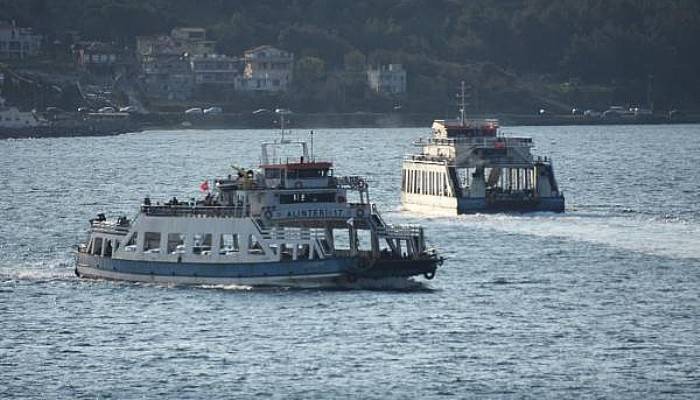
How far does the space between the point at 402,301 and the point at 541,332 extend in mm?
7236

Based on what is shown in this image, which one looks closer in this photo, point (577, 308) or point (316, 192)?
point (577, 308)

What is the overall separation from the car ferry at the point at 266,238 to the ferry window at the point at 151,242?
0.03 m

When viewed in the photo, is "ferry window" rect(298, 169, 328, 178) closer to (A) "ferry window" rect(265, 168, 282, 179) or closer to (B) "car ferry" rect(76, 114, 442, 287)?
(B) "car ferry" rect(76, 114, 442, 287)

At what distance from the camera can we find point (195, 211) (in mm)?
81188

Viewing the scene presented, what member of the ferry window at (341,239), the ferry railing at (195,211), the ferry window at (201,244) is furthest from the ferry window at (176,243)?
the ferry window at (341,239)

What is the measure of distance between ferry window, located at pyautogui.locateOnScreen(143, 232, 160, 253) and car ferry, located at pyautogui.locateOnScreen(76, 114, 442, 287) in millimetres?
35

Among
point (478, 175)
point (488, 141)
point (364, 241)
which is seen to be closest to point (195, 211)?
point (364, 241)

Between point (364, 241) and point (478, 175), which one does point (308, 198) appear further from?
point (478, 175)

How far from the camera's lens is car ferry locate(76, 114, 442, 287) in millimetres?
78375

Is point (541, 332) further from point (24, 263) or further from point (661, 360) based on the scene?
point (24, 263)

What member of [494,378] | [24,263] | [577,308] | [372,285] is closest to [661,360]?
[494,378]

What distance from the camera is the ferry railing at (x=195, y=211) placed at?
80438 millimetres

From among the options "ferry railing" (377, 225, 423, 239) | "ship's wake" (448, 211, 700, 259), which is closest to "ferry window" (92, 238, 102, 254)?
"ferry railing" (377, 225, 423, 239)

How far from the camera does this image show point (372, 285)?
78938 mm
